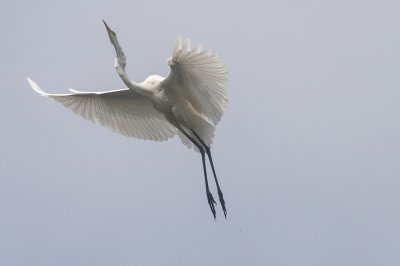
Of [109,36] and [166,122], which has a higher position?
[109,36]

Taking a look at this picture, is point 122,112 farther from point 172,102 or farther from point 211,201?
point 211,201

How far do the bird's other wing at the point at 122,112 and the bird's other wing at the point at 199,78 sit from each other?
1.48 m

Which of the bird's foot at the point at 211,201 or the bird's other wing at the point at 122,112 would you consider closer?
the bird's foot at the point at 211,201

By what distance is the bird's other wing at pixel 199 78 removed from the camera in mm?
17797

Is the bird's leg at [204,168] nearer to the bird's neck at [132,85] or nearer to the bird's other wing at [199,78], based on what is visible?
the bird's other wing at [199,78]

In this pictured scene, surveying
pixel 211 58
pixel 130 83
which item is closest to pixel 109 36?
pixel 130 83

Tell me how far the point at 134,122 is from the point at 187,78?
2644 mm

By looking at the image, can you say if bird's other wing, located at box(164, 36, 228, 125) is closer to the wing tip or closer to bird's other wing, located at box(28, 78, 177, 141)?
bird's other wing, located at box(28, 78, 177, 141)

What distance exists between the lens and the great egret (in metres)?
18.2

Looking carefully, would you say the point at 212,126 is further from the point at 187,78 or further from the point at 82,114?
the point at 82,114

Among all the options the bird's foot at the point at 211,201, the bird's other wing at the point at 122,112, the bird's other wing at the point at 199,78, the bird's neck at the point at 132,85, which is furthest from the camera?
the bird's other wing at the point at 122,112

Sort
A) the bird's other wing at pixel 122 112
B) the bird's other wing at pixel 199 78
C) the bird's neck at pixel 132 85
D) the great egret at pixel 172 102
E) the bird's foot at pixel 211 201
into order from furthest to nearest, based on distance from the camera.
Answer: the bird's other wing at pixel 122 112 < the bird's foot at pixel 211 201 < the bird's neck at pixel 132 85 < the great egret at pixel 172 102 < the bird's other wing at pixel 199 78

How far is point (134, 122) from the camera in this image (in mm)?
21031

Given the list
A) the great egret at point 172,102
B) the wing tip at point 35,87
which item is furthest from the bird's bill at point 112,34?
the wing tip at point 35,87
